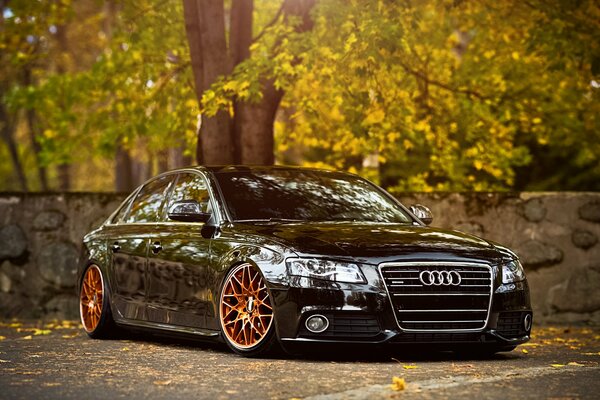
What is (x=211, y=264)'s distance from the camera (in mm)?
9438

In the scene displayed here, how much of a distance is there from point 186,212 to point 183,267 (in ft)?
1.71

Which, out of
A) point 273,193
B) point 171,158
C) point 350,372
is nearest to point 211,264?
point 273,193

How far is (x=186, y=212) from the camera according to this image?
958 cm

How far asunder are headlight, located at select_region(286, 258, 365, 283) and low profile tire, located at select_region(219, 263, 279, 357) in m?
0.32

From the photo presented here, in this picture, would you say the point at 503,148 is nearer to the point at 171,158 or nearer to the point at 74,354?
the point at 171,158

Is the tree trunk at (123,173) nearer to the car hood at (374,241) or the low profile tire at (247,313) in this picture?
the car hood at (374,241)

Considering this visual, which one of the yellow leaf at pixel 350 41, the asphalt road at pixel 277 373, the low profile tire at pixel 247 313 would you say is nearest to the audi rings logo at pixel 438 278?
the asphalt road at pixel 277 373

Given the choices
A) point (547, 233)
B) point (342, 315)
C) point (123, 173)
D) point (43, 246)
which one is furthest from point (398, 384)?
point (123, 173)

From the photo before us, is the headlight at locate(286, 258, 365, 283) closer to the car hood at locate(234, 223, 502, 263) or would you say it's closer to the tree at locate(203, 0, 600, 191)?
the car hood at locate(234, 223, 502, 263)

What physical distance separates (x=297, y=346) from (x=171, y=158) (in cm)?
1635

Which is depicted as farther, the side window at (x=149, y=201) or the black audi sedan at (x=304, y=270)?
the side window at (x=149, y=201)

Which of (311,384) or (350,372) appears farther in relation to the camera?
(350,372)

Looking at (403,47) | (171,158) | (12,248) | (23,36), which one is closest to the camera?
(403,47)

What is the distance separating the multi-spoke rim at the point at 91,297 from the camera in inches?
446
